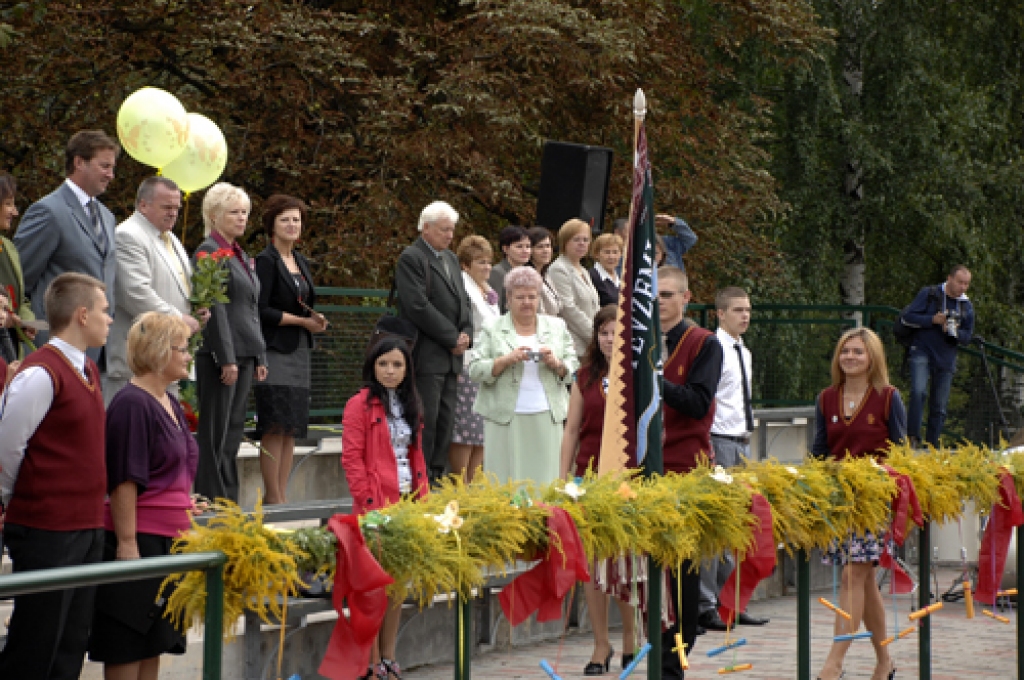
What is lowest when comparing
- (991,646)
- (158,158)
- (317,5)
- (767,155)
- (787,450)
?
(991,646)

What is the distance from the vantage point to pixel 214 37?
1675 centimetres

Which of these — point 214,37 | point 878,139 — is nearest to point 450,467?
point 214,37

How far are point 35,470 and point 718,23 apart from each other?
16725mm

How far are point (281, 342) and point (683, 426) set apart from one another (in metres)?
2.77

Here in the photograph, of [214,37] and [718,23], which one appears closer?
[214,37]

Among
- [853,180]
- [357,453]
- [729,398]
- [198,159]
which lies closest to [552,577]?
[357,453]

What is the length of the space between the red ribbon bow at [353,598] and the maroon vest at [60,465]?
141cm

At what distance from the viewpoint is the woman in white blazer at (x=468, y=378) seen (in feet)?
32.3

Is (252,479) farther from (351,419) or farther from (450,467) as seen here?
(351,419)

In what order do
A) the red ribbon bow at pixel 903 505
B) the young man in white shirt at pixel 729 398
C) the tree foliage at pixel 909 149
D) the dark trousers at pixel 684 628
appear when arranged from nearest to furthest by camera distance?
the red ribbon bow at pixel 903 505 → the dark trousers at pixel 684 628 → the young man in white shirt at pixel 729 398 → the tree foliage at pixel 909 149

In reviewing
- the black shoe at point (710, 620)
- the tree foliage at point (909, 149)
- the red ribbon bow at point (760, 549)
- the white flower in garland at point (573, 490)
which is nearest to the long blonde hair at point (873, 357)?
the black shoe at point (710, 620)

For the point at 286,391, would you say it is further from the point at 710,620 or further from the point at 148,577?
the point at 148,577

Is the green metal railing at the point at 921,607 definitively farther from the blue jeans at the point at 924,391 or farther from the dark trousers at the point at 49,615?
the blue jeans at the point at 924,391

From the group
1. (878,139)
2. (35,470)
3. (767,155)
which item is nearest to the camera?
(35,470)
